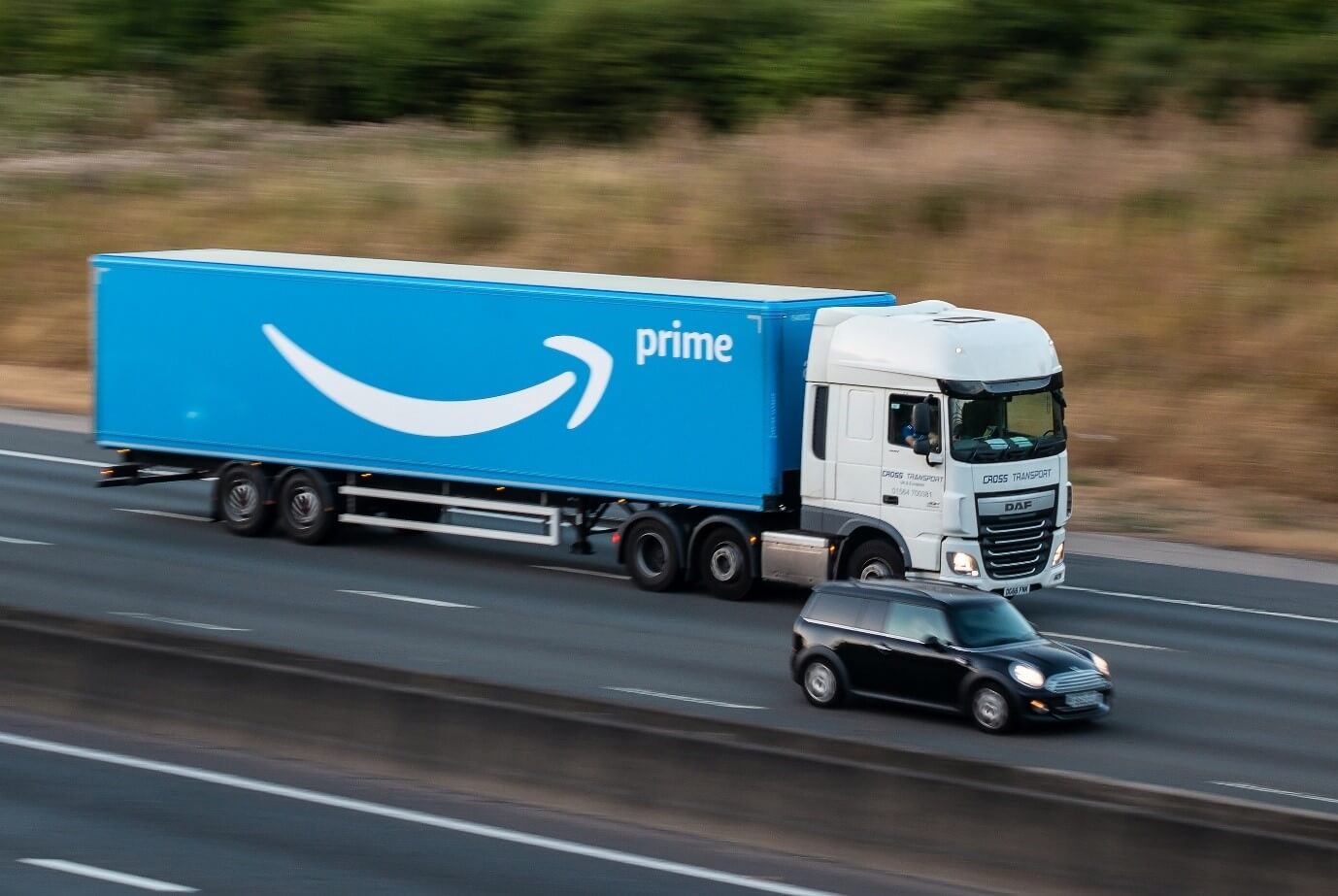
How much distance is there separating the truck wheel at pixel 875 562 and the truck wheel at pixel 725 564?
116 centimetres

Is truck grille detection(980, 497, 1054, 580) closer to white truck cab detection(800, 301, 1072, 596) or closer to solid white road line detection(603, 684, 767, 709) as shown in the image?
white truck cab detection(800, 301, 1072, 596)

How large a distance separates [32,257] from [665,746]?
37.3 m

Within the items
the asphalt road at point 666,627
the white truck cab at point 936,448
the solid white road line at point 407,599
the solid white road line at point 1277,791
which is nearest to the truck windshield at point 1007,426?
the white truck cab at point 936,448

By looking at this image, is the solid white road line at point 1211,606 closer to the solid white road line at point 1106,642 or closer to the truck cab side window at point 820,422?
the solid white road line at point 1106,642

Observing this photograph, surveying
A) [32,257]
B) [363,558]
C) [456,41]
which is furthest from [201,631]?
[456,41]

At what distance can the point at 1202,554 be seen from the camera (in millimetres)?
25750

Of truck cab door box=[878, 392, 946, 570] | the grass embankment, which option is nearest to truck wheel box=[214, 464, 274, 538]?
truck cab door box=[878, 392, 946, 570]

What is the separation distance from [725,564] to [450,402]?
399 centimetres

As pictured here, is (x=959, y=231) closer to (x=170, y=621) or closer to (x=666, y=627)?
(x=666, y=627)

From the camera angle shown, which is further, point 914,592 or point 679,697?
point 679,697

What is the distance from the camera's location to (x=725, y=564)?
2172 cm

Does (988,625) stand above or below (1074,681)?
above

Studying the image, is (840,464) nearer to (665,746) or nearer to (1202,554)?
(1202,554)

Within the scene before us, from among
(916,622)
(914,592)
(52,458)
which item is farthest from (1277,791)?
(52,458)
